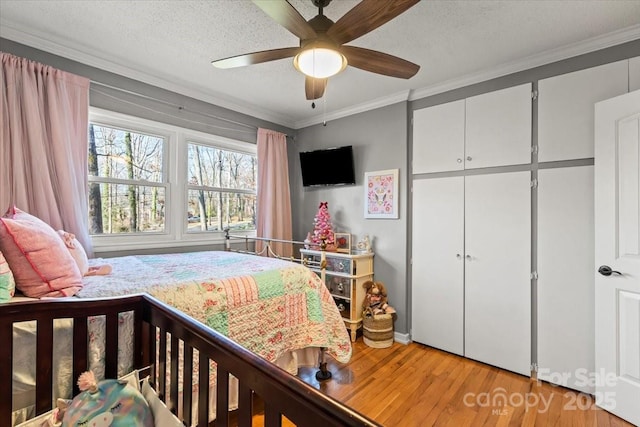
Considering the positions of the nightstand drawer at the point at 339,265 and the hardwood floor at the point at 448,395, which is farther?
the nightstand drawer at the point at 339,265

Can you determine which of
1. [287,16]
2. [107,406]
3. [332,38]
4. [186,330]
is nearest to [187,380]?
[186,330]

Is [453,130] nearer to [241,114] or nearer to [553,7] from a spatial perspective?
[553,7]

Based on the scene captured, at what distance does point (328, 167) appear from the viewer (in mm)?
3539

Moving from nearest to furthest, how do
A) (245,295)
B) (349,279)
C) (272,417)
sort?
(272,417), (245,295), (349,279)

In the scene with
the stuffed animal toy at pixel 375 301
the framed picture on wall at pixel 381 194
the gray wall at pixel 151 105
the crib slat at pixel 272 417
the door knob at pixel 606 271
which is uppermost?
the gray wall at pixel 151 105

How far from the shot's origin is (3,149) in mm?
1922

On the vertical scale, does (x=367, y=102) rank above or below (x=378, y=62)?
above

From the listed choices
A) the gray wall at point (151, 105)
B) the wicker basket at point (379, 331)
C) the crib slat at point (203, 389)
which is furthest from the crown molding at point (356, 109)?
the crib slat at point (203, 389)

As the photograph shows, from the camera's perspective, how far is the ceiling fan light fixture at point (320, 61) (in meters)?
1.55

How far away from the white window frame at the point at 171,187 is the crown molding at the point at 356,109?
1188 millimetres

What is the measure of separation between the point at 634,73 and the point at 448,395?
2.53 meters

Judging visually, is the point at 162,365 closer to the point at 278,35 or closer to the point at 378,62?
the point at 378,62

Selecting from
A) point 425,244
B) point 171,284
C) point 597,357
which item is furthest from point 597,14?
point 171,284

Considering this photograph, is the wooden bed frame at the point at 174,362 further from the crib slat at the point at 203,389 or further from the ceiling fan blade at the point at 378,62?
the ceiling fan blade at the point at 378,62
